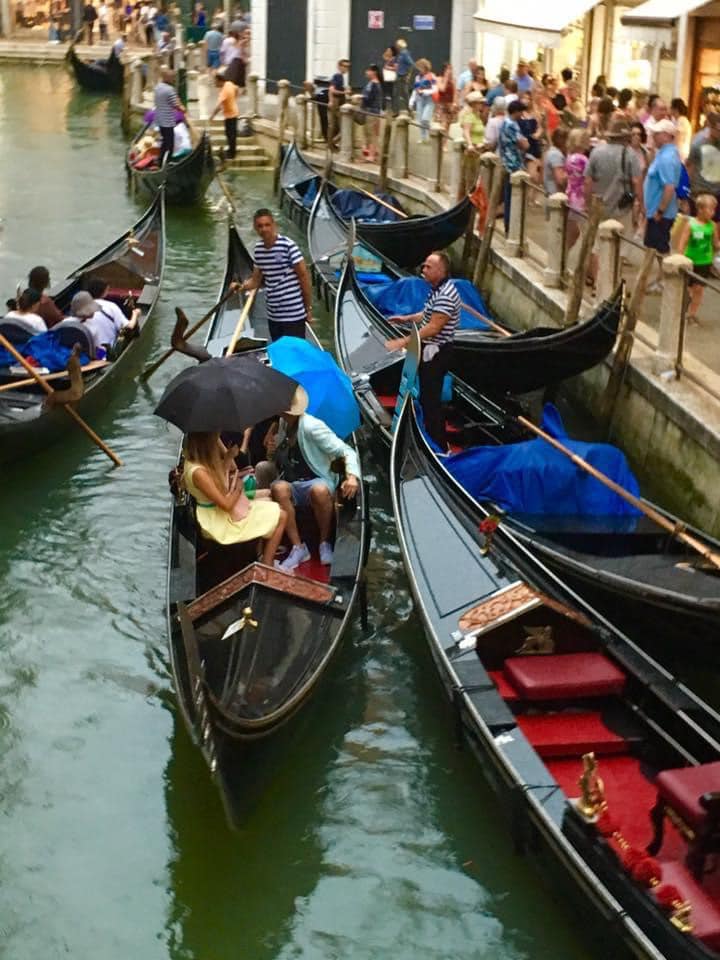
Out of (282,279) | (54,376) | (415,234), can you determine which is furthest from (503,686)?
(415,234)

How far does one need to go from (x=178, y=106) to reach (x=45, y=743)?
314 inches

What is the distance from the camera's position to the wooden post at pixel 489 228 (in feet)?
23.8

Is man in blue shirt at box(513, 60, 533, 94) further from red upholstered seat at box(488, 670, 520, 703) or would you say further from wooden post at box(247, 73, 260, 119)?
red upholstered seat at box(488, 670, 520, 703)

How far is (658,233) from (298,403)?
2.52 metres

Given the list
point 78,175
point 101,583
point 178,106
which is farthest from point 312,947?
point 78,175

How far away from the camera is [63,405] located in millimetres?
5320

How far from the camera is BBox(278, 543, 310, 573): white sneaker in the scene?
156 inches

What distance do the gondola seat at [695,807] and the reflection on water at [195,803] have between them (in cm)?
50

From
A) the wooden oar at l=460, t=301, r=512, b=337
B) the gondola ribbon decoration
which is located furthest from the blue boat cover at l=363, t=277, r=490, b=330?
the gondola ribbon decoration

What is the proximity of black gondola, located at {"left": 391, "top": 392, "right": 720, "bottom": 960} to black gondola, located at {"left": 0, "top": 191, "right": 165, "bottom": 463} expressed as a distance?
1847 mm

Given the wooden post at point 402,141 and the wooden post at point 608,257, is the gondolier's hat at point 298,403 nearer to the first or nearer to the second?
the wooden post at point 608,257

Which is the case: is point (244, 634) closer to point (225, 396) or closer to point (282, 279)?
point (225, 396)

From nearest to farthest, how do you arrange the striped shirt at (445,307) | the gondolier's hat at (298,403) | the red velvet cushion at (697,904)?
1. the red velvet cushion at (697,904)
2. the gondolier's hat at (298,403)
3. the striped shirt at (445,307)

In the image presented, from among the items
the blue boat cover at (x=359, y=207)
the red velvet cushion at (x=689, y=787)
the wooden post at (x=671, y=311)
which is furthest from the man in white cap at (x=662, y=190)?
the red velvet cushion at (x=689, y=787)
